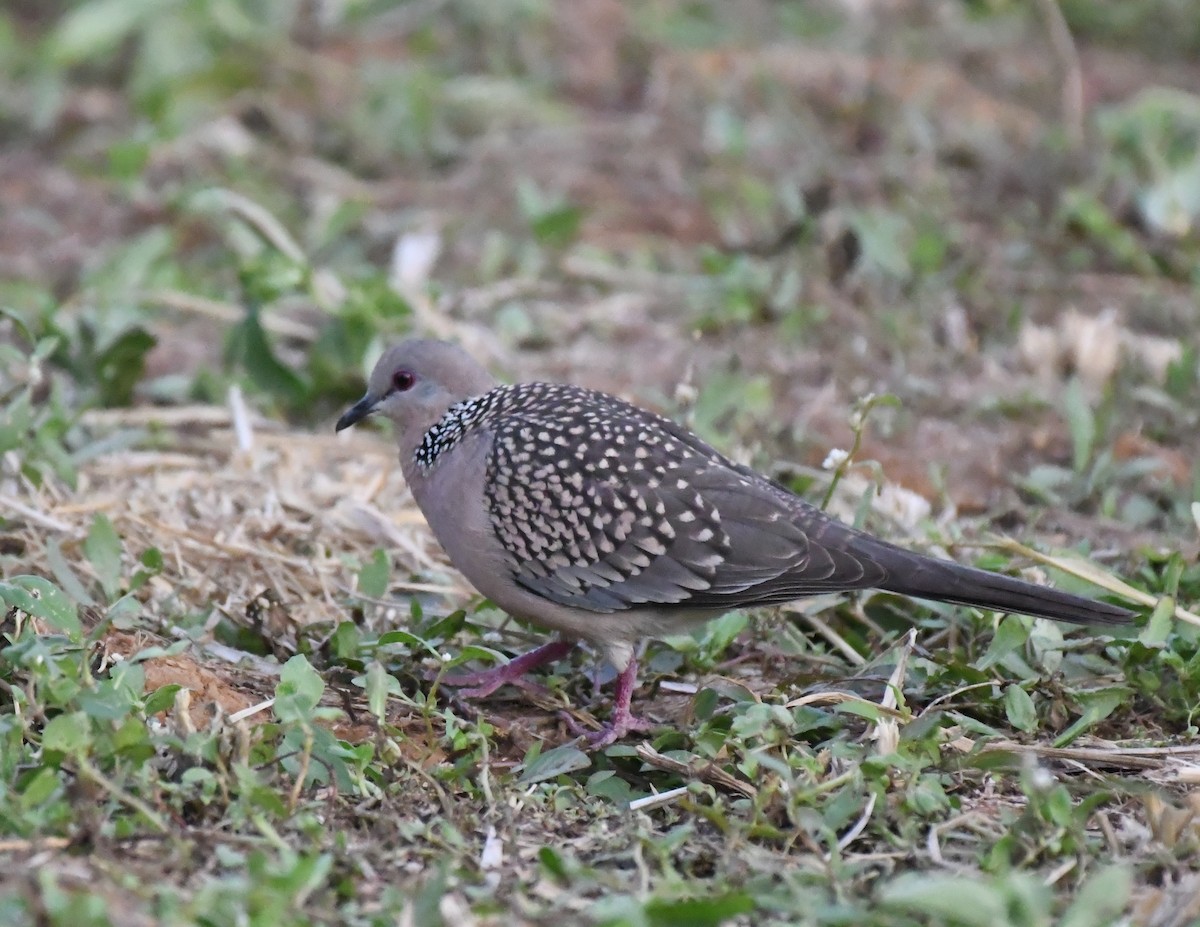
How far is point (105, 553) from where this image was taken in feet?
14.5

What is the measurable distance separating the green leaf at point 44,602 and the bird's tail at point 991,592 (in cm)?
196

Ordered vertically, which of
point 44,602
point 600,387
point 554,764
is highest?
point 44,602

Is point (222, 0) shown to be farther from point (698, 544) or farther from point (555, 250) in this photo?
point (698, 544)

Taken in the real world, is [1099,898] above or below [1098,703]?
above

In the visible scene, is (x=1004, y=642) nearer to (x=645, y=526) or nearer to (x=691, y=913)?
(x=645, y=526)

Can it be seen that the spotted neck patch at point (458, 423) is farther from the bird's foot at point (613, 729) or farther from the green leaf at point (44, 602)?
the green leaf at point (44, 602)

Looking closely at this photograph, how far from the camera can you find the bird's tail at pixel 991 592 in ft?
13.1

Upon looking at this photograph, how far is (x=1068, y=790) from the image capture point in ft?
12.4

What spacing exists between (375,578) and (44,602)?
971mm

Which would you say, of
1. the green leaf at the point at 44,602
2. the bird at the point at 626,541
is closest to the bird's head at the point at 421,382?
the bird at the point at 626,541

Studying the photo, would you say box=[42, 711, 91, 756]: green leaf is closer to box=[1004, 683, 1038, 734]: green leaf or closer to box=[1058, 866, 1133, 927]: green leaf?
box=[1058, 866, 1133, 927]: green leaf

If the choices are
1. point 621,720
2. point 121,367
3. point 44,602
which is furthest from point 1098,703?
point 121,367

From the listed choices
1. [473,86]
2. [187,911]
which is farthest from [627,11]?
[187,911]

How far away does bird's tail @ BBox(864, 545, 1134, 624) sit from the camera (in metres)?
3.98
